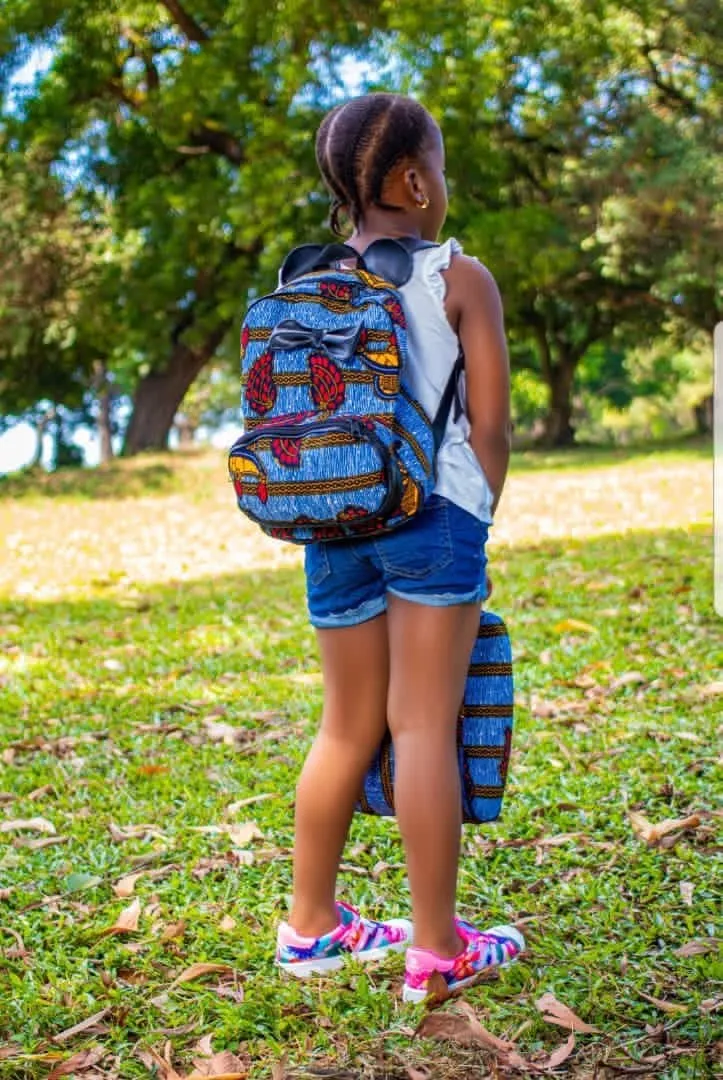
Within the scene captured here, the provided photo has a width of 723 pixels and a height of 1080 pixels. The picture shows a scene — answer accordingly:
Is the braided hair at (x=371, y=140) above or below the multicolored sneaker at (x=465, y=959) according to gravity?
above

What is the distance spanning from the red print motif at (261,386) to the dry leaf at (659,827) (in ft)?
5.98

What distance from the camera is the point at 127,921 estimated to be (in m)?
3.34

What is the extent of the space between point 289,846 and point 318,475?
170cm

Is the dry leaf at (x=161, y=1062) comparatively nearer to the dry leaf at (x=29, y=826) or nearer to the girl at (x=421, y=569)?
the girl at (x=421, y=569)

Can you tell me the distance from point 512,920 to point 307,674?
3051mm

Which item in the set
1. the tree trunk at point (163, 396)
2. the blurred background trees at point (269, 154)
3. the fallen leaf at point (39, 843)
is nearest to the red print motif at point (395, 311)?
the fallen leaf at point (39, 843)

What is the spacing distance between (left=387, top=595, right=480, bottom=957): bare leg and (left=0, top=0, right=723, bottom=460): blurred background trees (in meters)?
16.9

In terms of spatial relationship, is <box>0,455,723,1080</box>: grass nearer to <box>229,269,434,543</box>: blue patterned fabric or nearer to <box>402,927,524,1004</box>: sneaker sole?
<box>402,927,524,1004</box>: sneaker sole

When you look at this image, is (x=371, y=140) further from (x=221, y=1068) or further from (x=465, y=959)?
(x=221, y=1068)

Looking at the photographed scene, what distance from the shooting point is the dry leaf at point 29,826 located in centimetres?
416

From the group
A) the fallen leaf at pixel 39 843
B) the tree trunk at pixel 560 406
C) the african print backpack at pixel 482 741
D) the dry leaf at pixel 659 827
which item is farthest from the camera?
the tree trunk at pixel 560 406

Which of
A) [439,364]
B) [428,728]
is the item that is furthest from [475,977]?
[439,364]

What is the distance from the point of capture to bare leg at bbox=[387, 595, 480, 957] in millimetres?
2664

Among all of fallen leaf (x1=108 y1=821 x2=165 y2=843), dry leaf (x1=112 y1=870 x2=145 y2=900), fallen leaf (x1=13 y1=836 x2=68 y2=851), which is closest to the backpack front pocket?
dry leaf (x1=112 y1=870 x2=145 y2=900)
